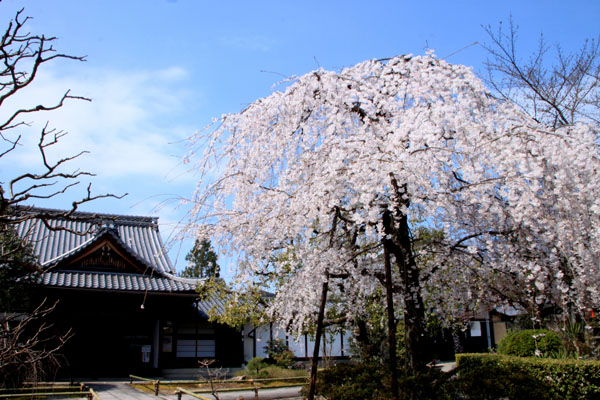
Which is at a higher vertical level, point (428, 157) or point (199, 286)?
point (428, 157)

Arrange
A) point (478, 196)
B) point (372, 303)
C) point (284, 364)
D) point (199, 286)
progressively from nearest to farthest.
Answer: point (478, 196) → point (372, 303) → point (199, 286) → point (284, 364)

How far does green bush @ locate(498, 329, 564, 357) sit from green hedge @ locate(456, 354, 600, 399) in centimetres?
142

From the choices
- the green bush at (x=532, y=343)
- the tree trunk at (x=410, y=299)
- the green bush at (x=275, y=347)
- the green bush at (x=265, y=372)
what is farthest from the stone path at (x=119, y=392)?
the green bush at (x=532, y=343)

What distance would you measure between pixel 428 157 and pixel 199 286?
1110 centimetres

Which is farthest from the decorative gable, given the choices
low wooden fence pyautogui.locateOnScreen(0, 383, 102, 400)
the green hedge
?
the green hedge

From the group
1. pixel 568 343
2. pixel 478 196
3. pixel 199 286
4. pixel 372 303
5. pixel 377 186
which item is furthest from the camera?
pixel 199 286

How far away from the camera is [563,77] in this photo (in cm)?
1130

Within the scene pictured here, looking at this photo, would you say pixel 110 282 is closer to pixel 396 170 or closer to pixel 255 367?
pixel 255 367

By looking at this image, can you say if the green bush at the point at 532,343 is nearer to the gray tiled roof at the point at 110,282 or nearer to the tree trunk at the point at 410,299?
the tree trunk at the point at 410,299

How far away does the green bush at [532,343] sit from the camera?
10.9m

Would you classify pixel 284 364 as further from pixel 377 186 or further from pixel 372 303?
pixel 377 186

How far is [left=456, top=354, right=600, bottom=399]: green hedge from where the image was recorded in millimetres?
6172

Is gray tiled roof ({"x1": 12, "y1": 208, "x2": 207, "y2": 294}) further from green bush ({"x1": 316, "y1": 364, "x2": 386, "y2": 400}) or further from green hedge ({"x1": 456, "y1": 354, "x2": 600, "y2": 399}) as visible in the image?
green hedge ({"x1": 456, "y1": 354, "x2": 600, "y2": 399})

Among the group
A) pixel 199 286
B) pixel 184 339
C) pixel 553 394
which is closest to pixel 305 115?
pixel 553 394
